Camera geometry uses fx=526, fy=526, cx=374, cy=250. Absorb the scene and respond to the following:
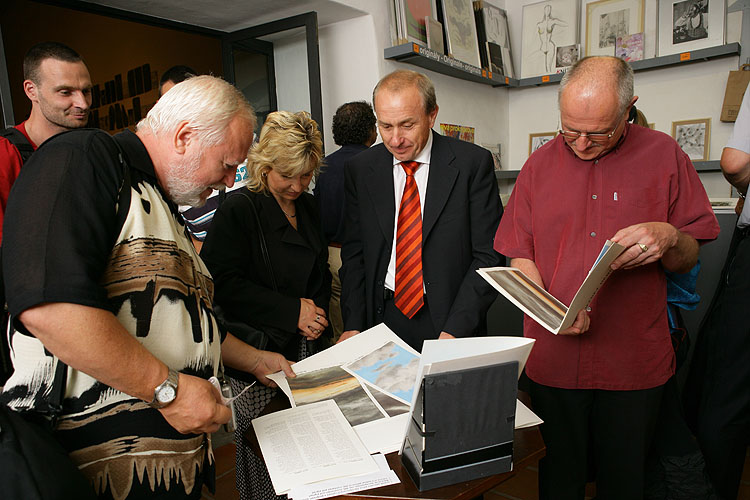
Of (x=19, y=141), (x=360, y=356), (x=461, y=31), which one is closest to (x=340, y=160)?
(x=19, y=141)

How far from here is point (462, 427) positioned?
3.53 feet

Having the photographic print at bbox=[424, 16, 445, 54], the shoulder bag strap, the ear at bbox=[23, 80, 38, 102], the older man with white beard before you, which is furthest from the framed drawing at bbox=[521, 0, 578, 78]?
the older man with white beard

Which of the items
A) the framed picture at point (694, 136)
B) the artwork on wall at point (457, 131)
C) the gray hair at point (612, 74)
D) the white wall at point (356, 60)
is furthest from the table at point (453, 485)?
the framed picture at point (694, 136)

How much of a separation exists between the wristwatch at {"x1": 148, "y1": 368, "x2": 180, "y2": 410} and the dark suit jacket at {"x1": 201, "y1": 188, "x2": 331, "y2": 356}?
0.82m

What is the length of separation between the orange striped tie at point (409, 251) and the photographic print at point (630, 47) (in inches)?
143

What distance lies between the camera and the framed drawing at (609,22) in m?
4.55

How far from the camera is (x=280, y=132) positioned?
193 centimetres

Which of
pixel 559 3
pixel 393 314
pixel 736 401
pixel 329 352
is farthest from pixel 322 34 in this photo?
pixel 736 401

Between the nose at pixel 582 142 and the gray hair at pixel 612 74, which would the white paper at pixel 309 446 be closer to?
the nose at pixel 582 142

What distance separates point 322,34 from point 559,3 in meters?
2.40

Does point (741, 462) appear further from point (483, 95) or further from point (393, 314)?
point (483, 95)

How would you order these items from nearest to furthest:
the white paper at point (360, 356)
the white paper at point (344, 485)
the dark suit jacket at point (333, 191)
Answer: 1. the white paper at point (344, 485)
2. the white paper at point (360, 356)
3. the dark suit jacket at point (333, 191)

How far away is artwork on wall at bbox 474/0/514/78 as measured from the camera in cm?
480

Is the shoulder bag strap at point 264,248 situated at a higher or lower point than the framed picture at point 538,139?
lower
